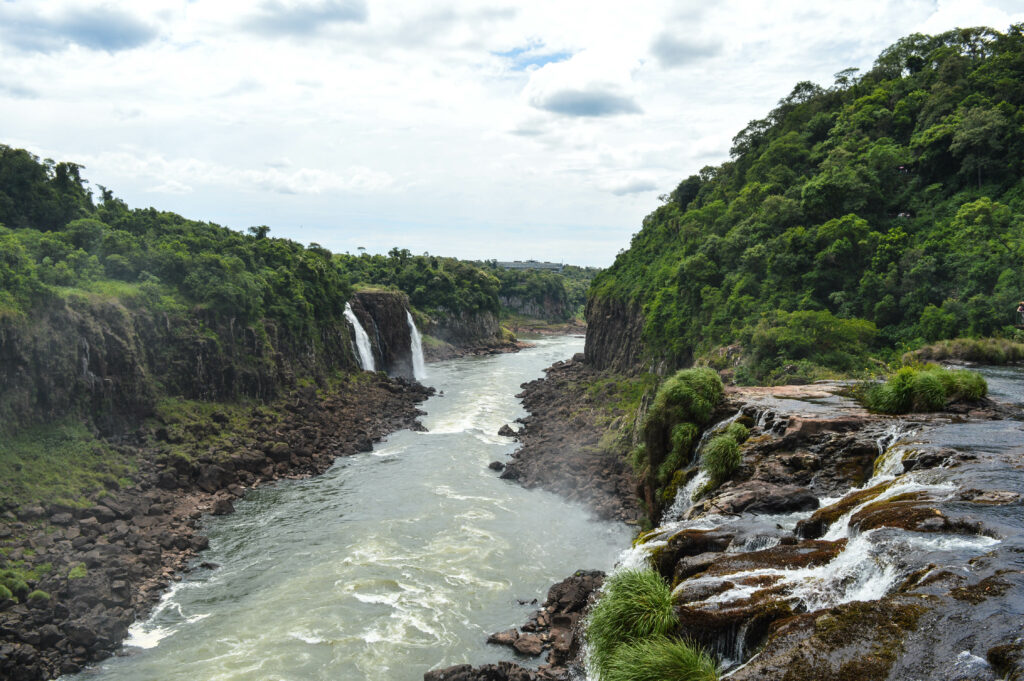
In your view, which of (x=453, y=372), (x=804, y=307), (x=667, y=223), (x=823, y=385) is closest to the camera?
(x=823, y=385)

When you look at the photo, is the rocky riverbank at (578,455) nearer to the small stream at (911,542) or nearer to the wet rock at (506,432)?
the wet rock at (506,432)

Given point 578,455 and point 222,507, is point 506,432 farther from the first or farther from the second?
point 222,507

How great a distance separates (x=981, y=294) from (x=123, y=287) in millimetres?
51392

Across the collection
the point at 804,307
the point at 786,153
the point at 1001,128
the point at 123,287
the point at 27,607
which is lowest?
the point at 27,607

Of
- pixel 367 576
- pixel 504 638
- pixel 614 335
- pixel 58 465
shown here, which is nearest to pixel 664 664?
pixel 504 638

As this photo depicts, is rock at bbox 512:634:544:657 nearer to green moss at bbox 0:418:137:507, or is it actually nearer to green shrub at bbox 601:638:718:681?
green shrub at bbox 601:638:718:681

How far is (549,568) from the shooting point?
966 inches

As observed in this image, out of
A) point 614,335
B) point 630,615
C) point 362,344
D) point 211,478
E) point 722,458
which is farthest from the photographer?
point 614,335

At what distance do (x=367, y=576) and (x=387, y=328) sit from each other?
59217 mm

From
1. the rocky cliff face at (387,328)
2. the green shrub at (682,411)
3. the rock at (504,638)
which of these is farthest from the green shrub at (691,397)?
the rocky cliff face at (387,328)

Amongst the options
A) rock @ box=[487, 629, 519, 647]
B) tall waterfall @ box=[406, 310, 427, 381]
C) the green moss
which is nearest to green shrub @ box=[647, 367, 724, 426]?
rock @ box=[487, 629, 519, 647]

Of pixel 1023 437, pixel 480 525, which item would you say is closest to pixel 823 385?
pixel 1023 437

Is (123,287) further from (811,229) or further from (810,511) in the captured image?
(811,229)

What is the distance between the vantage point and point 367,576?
23891 millimetres
